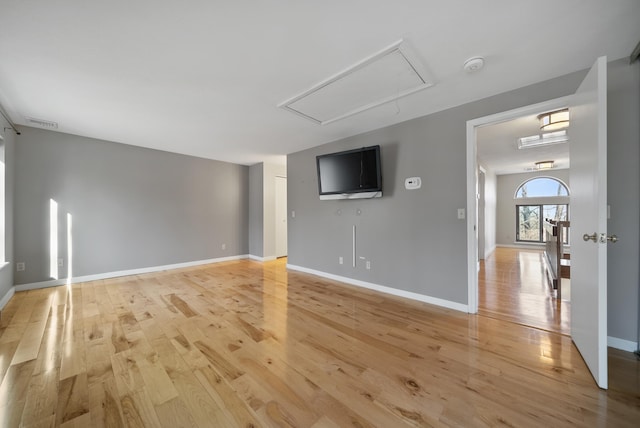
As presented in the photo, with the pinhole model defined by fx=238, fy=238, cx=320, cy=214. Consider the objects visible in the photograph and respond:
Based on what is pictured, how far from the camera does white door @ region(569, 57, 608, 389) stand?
4.80 ft

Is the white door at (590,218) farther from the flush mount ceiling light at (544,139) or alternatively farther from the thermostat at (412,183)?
the flush mount ceiling light at (544,139)

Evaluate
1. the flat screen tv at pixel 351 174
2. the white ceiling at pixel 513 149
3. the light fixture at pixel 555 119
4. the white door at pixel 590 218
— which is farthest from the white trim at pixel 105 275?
the light fixture at pixel 555 119

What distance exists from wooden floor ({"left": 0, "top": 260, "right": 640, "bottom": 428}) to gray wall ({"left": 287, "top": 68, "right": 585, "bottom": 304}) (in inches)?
19.4

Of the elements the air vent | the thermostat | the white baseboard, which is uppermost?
the air vent

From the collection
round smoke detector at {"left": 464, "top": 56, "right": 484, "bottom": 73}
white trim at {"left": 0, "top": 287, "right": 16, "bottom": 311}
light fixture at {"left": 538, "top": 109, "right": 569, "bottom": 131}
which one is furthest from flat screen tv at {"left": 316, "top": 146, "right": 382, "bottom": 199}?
white trim at {"left": 0, "top": 287, "right": 16, "bottom": 311}

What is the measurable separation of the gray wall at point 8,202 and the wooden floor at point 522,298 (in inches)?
225

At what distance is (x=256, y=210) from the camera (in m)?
5.82

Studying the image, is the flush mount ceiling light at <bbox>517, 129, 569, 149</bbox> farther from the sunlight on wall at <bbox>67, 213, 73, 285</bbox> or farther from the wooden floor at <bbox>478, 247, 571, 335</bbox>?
the sunlight on wall at <bbox>67, 213, 73, 285</bbox>

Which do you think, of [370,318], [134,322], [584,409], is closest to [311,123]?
[370,318]

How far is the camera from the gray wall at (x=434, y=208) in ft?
6.25

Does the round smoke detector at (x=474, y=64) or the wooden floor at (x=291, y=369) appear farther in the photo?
the round smoke detector at (x=474, y=64)

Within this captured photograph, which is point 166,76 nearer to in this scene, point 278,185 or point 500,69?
point 500,69

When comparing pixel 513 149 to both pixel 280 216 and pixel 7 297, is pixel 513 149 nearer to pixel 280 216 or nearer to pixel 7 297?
pixel 280 216

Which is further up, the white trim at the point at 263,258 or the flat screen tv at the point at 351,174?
the flat screen tv at the point at 351,174
